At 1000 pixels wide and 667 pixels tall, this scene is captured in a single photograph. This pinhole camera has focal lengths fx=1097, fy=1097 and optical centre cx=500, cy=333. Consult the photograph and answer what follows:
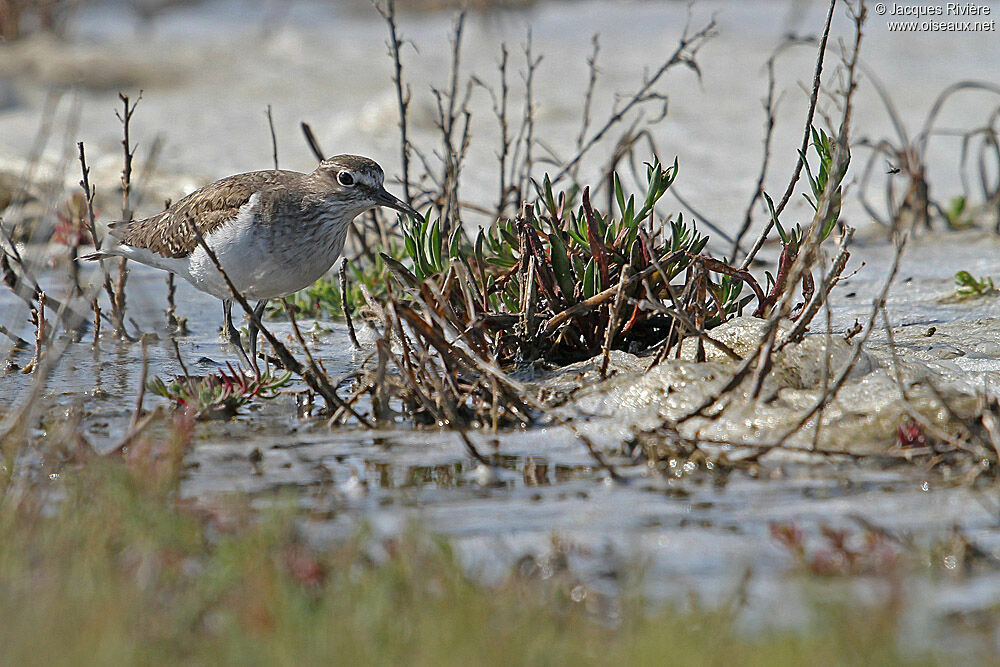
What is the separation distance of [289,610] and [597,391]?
2.33m

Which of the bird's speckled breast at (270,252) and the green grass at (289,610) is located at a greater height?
the bird's speckled breast at (270,252)

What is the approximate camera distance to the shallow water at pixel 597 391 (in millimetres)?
3375

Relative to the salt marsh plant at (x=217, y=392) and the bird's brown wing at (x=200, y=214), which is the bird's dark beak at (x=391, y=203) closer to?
the bird's brown wing at (x=200, y=214)

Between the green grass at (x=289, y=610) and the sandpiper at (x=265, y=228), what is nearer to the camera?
the green grass at (x=289, y=610)

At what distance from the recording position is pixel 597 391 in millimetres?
4746

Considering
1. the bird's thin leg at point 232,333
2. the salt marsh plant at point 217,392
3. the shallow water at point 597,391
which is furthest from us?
the bird's thin leg at point 232,333

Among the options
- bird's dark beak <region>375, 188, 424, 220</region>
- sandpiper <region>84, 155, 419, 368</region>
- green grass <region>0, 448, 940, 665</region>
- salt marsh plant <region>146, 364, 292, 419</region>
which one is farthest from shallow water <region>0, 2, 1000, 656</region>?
bird's dark beak <region>375, 188, 424, 220</region>

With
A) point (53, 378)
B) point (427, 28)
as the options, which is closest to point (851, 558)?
point (53, 378)

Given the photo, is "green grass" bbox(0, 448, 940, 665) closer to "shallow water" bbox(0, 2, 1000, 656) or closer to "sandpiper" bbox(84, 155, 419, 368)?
"shallow water" bbox(0, 2, 1000, 656)

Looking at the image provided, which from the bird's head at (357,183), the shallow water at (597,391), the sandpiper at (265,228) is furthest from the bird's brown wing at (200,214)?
the shallow water at (597,391)

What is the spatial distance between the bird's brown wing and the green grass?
2.45 m

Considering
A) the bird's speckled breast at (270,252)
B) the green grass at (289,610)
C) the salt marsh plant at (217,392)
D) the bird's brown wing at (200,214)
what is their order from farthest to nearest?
the bird's brown wing at (200,214)
the bird's speckled breast at (270,252)
the salt marsh plant at (217,392)
the green grass at (289,610)

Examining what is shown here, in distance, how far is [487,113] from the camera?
40.3 feet

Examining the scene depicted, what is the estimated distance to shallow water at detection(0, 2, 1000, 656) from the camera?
11.1ft
